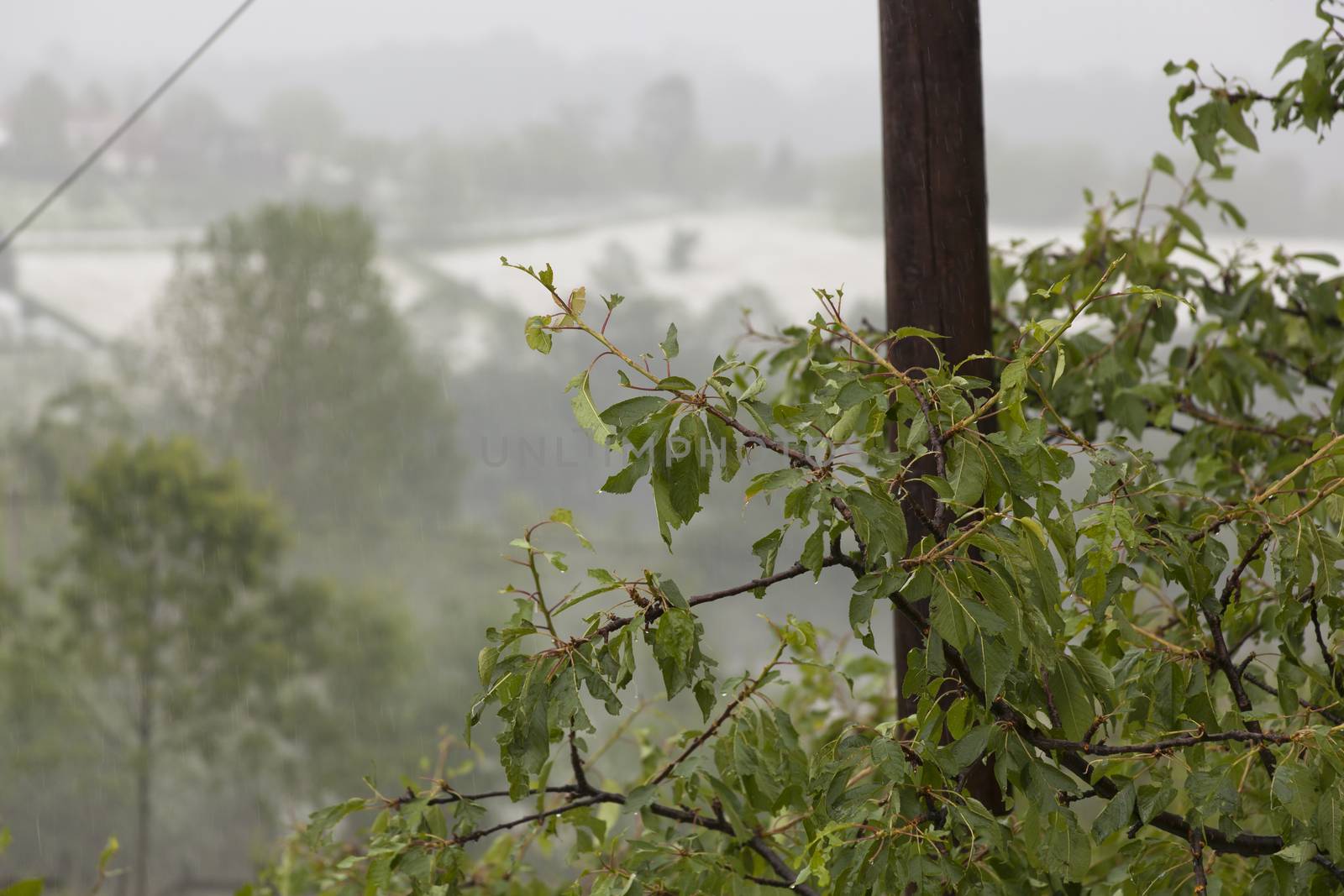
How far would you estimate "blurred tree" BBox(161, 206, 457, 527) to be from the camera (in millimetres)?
10820

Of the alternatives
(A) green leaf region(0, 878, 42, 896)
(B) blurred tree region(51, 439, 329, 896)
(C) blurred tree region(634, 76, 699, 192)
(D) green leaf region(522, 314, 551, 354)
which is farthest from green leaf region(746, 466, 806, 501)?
(C) blurred tree region(634, 76, 699, 192)

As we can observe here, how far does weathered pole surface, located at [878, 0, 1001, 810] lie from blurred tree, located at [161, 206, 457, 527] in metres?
10.0

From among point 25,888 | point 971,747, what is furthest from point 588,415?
point 25,888

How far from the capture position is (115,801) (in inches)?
375

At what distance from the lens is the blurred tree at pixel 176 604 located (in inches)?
320

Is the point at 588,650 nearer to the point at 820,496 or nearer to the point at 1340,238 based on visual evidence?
the point at 820,496

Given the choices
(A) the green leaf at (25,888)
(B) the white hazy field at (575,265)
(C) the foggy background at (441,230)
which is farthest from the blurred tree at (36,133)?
(A) the green leaf at (25,888)

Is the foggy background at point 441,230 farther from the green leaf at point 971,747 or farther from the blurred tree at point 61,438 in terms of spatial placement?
the green leaf at point 971,747

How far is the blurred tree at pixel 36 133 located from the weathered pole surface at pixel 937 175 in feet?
43.7

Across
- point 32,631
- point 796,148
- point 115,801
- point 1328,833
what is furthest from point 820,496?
point 796,148

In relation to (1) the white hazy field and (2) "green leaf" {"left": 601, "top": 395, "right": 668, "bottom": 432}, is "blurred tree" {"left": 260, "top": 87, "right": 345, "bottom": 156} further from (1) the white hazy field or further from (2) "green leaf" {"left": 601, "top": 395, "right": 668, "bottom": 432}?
(2) "green leaf" {"left": 601, "top": 395, "right": 668, "bottom": 432}

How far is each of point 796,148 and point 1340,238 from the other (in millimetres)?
5363

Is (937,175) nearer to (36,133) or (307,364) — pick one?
(307,364)

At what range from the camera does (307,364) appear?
430 inches
